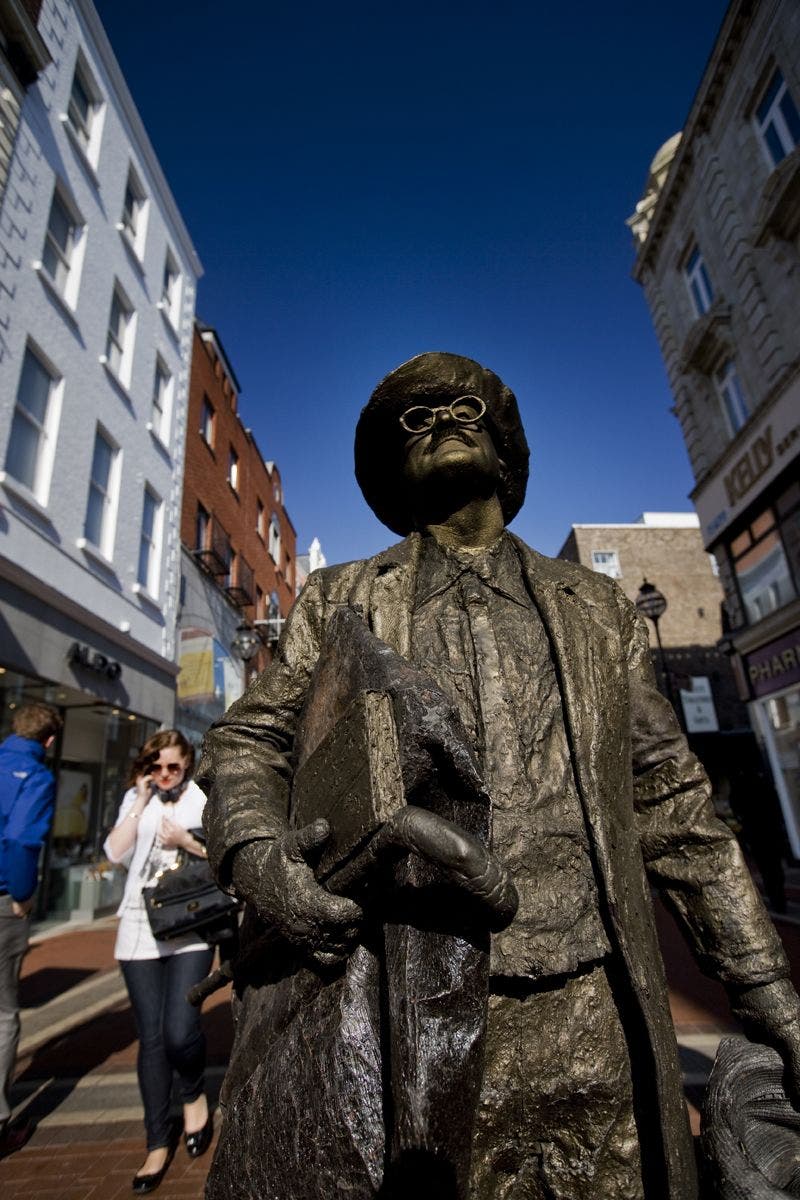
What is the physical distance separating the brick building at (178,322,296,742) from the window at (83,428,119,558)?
303 centimetres

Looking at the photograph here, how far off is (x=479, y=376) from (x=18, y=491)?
938cm

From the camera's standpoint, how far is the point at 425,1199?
37.0 inches

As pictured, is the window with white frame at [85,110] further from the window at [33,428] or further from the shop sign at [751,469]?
the shop sign at [751,469]

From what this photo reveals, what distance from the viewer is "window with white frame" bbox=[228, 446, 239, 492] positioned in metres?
22.2

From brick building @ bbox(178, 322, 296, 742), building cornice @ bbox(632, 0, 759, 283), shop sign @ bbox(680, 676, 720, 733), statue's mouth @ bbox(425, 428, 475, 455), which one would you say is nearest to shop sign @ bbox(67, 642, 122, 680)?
brick building @ bbox(178, 322, 296, 742)

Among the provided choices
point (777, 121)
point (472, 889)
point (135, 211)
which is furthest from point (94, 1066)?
point (777, 121)

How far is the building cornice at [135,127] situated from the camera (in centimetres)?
1307

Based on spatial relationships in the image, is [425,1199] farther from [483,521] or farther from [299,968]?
[483,521]

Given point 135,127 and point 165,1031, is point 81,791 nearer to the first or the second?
point 165,1031

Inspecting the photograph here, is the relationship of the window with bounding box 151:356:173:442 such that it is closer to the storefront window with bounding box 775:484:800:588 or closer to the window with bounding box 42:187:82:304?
the window with bounding box 42:187:82:304

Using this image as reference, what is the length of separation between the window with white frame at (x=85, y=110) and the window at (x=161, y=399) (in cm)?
431

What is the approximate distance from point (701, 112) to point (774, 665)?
12.7 metres

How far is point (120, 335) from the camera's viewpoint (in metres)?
14.4

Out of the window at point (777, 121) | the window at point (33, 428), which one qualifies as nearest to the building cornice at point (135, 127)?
the window at point (33, 428)
